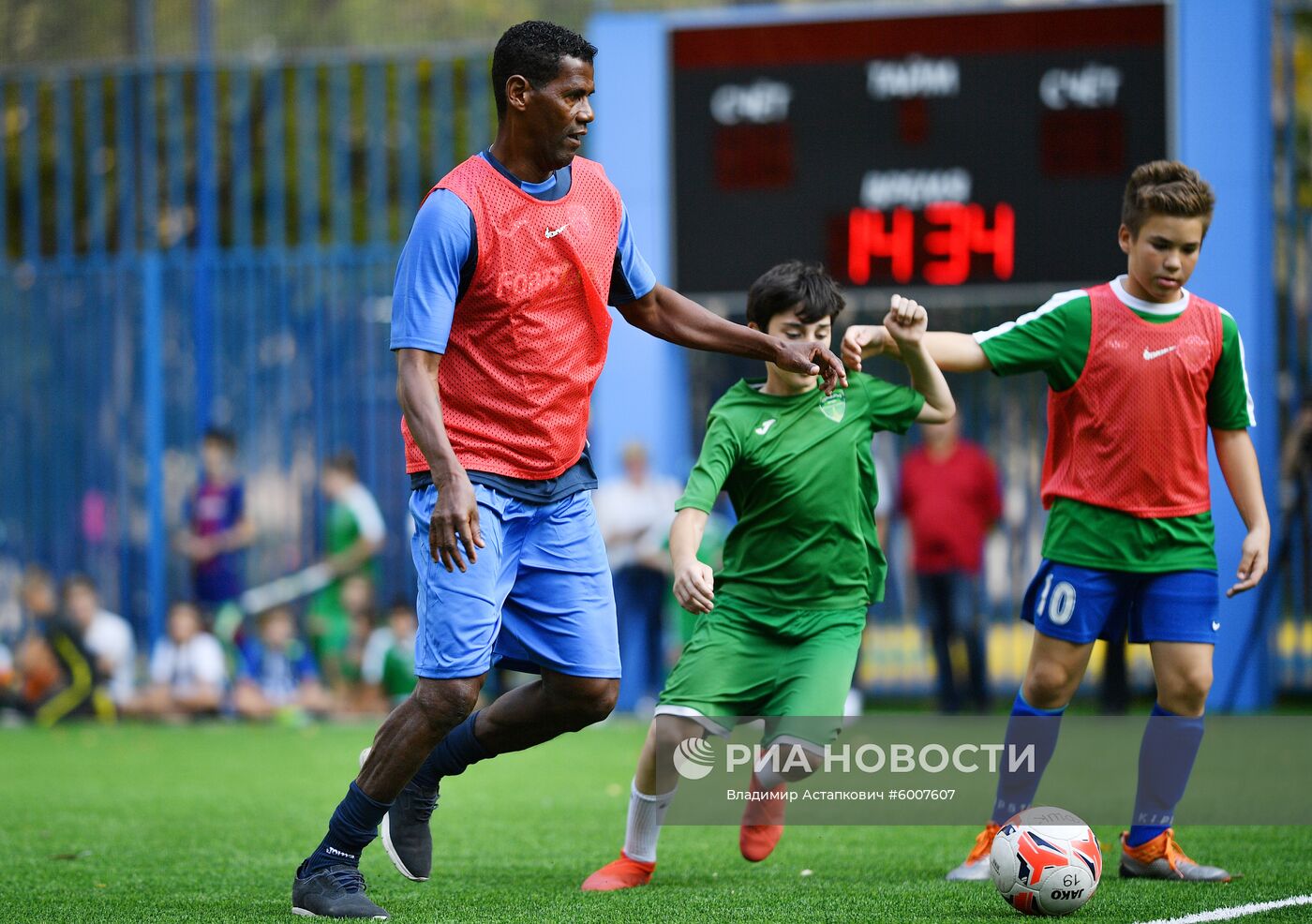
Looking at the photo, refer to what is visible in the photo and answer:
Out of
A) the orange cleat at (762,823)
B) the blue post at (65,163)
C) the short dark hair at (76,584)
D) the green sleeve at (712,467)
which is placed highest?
the blue post at (65,163)

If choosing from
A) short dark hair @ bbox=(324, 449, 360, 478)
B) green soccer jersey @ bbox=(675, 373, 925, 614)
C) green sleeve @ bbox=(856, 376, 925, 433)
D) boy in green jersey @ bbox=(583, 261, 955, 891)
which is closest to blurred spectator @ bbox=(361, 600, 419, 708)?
short dark hair @ bbox=(324, 449, 360, 478)

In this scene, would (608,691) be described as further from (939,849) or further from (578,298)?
(939,849)

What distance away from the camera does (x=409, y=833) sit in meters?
4.64

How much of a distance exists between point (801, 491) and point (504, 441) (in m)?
1.04

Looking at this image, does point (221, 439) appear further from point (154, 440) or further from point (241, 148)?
point (241, 148)

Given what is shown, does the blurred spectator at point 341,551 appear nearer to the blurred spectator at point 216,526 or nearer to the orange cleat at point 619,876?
Result: the blurred spectator at point 216,526

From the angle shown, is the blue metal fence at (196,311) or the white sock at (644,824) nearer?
the white sock at (644,824)

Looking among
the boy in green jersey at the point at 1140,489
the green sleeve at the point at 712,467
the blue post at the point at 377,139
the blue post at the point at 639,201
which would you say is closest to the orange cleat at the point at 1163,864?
the boy in green jersey at the point at 1140,489

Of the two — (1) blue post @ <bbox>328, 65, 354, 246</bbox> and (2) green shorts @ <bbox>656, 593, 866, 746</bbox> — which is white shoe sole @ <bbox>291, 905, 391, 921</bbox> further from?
(1) blue post @ <bbox>328, 65, 354, 246</bbox>

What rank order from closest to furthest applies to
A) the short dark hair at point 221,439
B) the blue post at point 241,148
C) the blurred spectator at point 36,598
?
the short dark hair at point 221,439, the blurred spectator at point 36,598, the blue post at point 241,148

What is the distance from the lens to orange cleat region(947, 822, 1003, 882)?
4.96 metres

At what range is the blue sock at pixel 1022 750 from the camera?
4988mm

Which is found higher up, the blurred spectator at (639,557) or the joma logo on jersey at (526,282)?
the joma logo on jersey at (526,282)

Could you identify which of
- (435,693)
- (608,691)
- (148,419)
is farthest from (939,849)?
(148,419)
